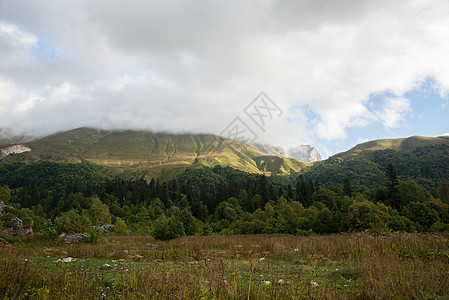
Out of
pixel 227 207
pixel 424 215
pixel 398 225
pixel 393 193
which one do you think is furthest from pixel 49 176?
pixel 424 215

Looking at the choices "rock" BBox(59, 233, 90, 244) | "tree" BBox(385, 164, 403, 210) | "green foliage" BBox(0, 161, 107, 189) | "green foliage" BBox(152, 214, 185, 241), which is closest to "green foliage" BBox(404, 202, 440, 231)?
"tree" BBox(385, 164, 403, 210)

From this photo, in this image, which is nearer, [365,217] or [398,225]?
[398,225]

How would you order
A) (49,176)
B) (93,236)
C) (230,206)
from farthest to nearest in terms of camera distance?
(49,176), (230,206), (93,236)

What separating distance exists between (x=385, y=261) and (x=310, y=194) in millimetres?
83084

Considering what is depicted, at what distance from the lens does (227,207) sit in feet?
241

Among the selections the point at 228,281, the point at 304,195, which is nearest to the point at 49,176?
the point at 304,195

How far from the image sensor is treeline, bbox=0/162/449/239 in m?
33.2

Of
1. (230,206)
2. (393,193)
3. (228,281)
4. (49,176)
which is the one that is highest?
(228,281)

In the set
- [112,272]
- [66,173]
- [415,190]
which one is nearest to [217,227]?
[112,272]

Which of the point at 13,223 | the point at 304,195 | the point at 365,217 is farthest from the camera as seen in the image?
the point at 304,195

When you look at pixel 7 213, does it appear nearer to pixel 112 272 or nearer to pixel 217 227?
pixel 112 272

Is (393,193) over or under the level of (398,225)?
over

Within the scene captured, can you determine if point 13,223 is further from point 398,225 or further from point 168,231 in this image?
point 398,225

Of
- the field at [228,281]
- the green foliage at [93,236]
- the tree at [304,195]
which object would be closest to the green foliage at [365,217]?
the field at [228,281]
